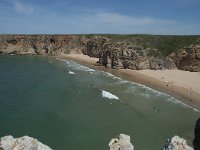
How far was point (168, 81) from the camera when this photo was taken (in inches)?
2731

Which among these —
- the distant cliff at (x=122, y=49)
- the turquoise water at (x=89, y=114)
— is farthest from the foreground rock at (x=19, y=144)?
the distant cliff at (x=122, y=49)

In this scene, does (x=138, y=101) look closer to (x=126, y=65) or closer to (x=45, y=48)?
(x=126, y=65)

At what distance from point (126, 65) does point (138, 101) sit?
3680cm

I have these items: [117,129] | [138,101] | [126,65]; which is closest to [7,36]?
[126,65]

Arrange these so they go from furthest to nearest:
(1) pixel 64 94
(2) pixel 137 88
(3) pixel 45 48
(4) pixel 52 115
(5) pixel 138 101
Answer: (3) pixel 45 48 < (2) pixel 137 88 < (1) pixel 64 94 < (5) pixel 138 101 < (4) pixel 52 115

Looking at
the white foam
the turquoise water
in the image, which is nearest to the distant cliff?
the turquoise water

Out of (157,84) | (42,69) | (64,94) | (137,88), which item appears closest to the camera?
(64,94)

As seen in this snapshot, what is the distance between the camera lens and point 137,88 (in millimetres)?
63062

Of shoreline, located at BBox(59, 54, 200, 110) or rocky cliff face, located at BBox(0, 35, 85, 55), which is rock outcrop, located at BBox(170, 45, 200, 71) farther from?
rocky cliff face, located at BBox(0, 35, 85, 55)

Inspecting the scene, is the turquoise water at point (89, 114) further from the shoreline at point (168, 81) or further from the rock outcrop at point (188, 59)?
the rock outcrop at point (188, 59)

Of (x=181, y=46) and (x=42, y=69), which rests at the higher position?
(x=181, y=46)

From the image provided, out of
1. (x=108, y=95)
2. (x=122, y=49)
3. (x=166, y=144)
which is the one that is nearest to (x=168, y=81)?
(x=108, y=95)

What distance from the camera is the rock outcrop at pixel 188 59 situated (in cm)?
8069

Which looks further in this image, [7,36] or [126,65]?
[7,36]
